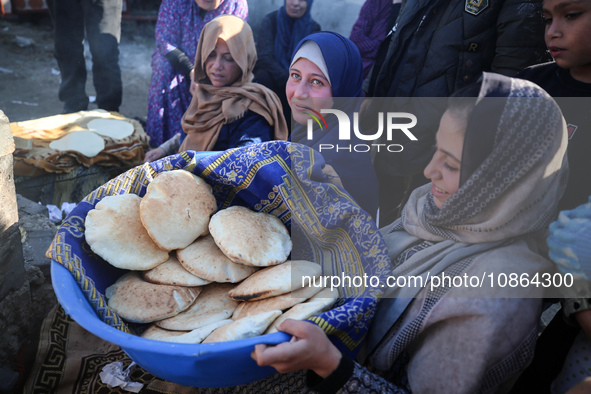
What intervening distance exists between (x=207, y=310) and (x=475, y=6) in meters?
1.92

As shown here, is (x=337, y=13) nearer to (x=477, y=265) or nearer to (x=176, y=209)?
(x=176, y=209)

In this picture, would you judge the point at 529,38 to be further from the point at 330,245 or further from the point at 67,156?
the point at 67,156

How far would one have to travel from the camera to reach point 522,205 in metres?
1.11

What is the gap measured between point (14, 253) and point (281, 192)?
118 centimetres

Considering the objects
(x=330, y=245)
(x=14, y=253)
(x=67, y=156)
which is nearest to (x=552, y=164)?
(x=330, y=245)

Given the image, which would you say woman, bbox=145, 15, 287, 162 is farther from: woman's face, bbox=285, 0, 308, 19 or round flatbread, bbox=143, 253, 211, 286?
woman's face, bbox=285, 0, 308, 19

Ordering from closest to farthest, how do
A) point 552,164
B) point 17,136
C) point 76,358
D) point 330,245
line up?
point 552,164 → point 330,245 → point 76,358 → point 17,136

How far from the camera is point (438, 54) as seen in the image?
230 centimetres

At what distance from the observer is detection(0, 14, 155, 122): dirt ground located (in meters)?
5.79

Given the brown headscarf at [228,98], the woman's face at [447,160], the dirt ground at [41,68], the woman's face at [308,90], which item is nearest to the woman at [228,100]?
the brown headscarf at [228,98]

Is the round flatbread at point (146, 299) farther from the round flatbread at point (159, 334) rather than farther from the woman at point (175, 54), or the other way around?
the woman at point (175, 54)

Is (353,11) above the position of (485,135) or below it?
below

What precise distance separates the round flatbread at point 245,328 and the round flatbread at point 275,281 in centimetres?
9

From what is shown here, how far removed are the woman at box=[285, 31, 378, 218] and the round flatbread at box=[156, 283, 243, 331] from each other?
0.85 metres
